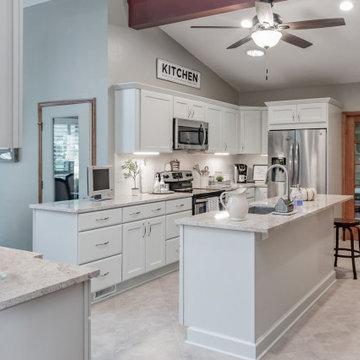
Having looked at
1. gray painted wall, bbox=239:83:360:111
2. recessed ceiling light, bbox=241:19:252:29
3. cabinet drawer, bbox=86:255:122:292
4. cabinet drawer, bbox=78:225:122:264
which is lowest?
cabinet drawer, bbox=86:255:122:292

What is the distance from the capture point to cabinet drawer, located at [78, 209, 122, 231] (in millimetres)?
3621

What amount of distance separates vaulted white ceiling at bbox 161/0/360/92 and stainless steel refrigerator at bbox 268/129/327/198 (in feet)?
3.04

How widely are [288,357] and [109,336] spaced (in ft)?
4.28

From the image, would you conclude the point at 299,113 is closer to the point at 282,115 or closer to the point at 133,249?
the point at 282,115

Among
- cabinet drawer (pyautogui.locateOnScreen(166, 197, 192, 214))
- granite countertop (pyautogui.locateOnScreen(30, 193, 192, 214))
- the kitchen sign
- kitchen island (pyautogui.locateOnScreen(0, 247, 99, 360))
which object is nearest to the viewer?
kitchen island (pyautogui.locateOnScreen(0, 247, 99, 360))

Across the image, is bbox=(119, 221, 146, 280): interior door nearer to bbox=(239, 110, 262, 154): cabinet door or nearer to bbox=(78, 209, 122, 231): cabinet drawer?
bbox=(78, 209, 122, 231): cabinet drawer

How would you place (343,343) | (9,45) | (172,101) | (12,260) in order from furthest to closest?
(172,101) → (343,343) → (12,260) → (9,45)

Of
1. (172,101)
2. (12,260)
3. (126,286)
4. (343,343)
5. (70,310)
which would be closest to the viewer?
(70,310)

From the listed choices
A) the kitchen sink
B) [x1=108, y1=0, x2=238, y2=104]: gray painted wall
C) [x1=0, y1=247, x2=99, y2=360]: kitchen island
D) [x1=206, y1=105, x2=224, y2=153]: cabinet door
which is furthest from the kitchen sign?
[x1=0, y1=247, x2=99, y2=360]: kitchen island

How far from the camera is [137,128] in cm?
469

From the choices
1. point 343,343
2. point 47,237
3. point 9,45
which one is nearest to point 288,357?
point 343,343

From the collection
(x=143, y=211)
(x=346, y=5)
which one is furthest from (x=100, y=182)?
(x=346, y=5)

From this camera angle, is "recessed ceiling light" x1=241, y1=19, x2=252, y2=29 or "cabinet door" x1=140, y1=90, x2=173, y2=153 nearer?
"recessed ceiling light" x1=241, y1=19, x2=252, y2=29

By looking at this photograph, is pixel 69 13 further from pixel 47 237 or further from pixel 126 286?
pixel 126 286
